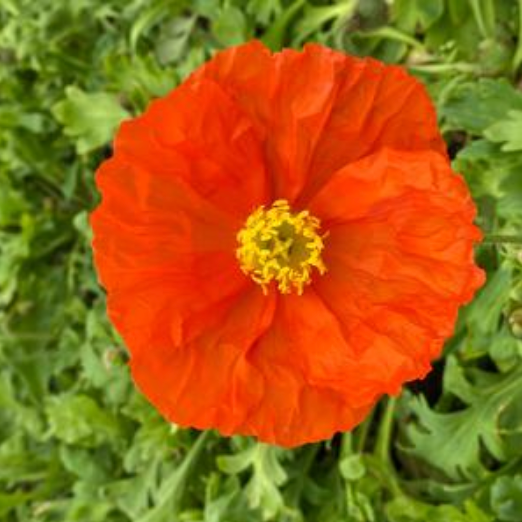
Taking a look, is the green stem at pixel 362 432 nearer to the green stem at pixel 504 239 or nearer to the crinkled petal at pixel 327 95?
the green stem at pixel 504 239

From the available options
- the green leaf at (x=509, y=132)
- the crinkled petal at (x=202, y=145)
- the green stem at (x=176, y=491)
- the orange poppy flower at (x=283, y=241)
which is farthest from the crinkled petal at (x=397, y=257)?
the green stem at (x=176, y=491)

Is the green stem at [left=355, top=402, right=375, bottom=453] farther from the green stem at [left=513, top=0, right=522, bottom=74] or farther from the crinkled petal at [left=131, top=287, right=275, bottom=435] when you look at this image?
the green stem at [left=513, top=0, right=522, bottom=74]

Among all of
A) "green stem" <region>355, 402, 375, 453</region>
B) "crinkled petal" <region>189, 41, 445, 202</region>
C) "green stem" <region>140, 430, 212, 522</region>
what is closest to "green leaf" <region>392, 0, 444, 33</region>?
"crinkled petal" <region>189, 41, 445, 202</region>

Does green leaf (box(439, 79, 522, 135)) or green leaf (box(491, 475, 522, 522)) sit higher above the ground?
green leaf (box(439, 79, 522, 135))

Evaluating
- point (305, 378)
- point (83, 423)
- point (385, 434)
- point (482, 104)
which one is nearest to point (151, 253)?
point (305, 378)

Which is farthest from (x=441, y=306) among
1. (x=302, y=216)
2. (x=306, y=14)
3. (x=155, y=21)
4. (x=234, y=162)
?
(x=155, y=21)

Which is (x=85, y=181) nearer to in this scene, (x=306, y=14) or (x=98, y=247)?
(x=306, y=14)

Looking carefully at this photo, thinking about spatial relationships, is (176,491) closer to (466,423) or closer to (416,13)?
(466,423)

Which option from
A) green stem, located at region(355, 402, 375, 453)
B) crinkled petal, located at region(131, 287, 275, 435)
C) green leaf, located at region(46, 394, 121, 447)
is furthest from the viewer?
green leaf, located at region(46, 394, 121, 447)
